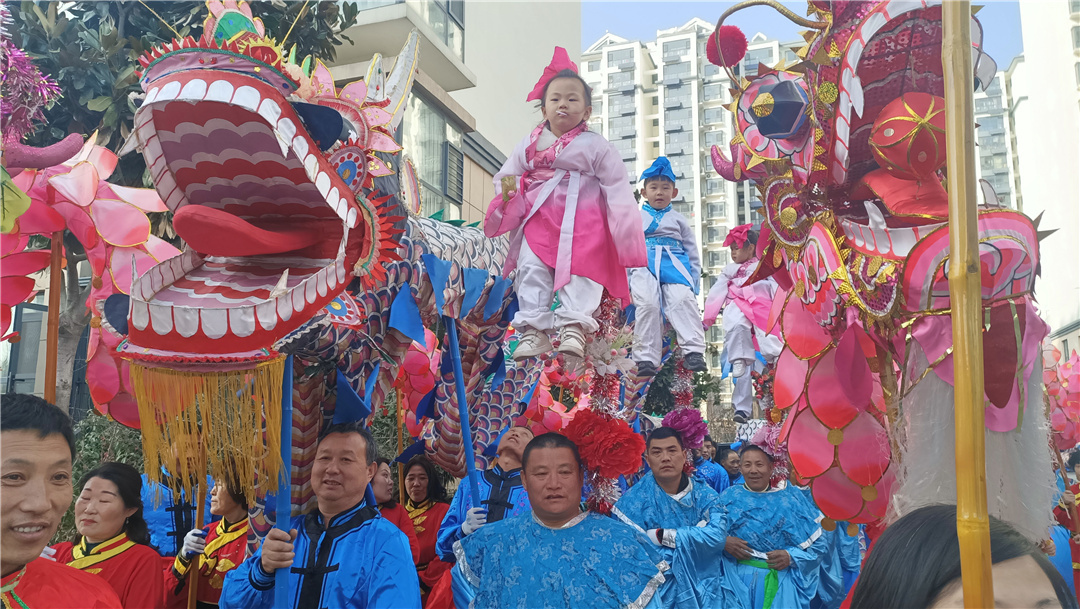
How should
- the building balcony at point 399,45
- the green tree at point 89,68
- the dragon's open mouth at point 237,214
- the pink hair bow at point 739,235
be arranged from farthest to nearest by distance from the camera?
the building balcony at point 399,45, the pink hair bow at point 739,235, the green tree at point 89,68, the dragon's open mouth at point 237,214

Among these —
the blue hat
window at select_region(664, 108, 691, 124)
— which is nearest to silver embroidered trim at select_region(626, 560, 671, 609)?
the blue hat

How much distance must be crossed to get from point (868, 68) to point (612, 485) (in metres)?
1.86

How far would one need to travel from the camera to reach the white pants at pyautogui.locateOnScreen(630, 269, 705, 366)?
535 cm

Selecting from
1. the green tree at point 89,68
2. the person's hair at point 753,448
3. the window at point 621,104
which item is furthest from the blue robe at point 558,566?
the window at point 621,104

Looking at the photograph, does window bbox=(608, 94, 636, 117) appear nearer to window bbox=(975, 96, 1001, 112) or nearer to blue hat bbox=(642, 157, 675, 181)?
blue hat bbox=(642, 157, 675, 181)

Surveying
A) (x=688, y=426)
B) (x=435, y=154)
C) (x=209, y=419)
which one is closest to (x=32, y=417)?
(x=209, y=419)

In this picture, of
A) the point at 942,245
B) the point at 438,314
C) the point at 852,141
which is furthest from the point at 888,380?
the point at 438,314

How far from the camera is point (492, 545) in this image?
10.5ft

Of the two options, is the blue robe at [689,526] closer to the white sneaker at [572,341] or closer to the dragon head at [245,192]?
the white sneaker at [572,341]

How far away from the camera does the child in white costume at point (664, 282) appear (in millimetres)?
5355

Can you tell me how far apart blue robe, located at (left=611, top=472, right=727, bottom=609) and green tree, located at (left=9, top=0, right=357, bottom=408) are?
334 centimetres

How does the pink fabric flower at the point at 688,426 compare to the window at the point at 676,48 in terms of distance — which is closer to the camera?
the pink fabric flower at the point at 688,426

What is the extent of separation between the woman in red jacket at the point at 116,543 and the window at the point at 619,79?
4584 cm

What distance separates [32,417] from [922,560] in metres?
2.16
